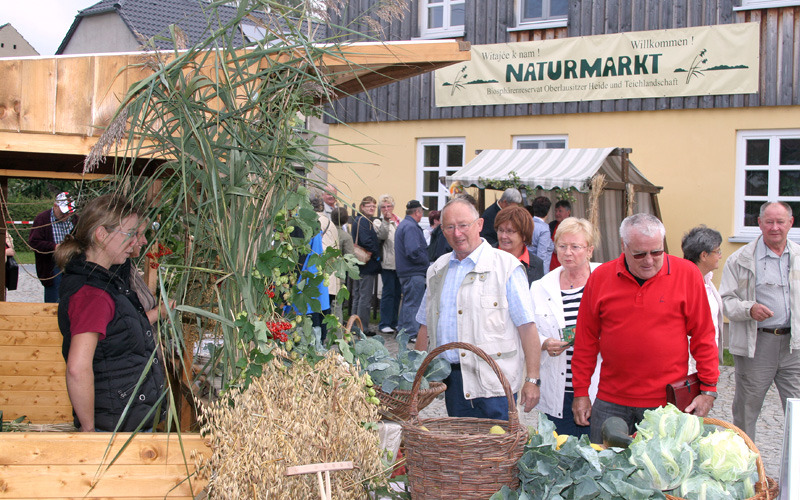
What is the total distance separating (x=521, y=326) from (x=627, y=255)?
661mm

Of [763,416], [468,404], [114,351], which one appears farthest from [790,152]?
[114,351]

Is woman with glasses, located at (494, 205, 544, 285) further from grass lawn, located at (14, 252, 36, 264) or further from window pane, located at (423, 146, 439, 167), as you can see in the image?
grass lawn, located at (14, 252, 36, 264)

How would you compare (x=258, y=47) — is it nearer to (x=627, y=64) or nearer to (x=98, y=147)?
(x=98, y=147)

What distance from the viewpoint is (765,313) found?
16.3ft

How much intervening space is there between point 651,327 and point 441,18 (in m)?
10.4

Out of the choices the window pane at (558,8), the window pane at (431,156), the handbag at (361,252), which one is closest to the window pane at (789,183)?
the window pane at (558,8)

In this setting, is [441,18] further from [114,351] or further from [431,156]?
[114,351]

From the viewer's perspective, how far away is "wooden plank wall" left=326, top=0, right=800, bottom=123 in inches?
400

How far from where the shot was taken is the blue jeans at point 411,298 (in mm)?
9617

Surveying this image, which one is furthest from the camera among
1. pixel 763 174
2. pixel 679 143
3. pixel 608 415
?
pixel 679 143

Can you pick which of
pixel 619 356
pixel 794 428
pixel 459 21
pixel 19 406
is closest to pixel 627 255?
pixel 619 356

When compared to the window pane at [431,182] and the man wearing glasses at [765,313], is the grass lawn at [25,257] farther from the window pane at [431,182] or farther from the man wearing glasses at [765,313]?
the man wearing glasses at [765,313]

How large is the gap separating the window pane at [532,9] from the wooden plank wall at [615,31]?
27 cm

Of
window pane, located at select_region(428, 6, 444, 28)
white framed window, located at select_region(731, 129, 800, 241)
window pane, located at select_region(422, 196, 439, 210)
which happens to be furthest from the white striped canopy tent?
window pane, located at select_region(428, 6, 444, 28)
